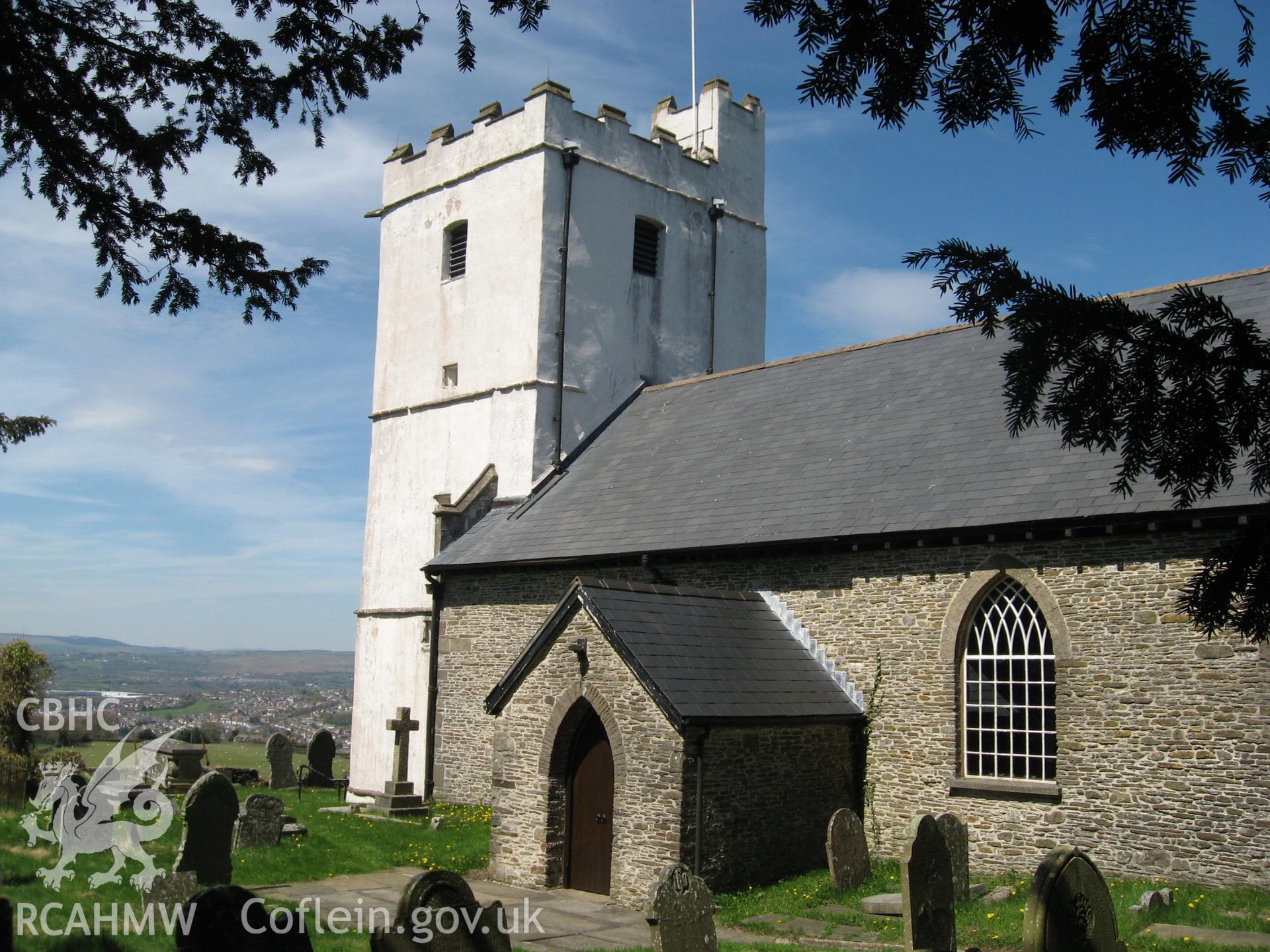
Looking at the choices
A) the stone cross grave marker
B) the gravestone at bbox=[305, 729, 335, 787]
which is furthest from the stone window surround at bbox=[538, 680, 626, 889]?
the gravestone at bbox=[305, 729, 335, 787]

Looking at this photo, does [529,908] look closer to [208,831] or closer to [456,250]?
[208,831]

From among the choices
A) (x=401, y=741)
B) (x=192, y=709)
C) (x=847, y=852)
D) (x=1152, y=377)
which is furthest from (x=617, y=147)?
(x=192, y=709)

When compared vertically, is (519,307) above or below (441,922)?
above

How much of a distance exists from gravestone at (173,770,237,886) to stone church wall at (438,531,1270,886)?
6.23 m

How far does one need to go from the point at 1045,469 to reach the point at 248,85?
11353mm

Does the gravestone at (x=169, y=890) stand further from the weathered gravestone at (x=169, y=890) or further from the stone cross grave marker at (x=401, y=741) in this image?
the stone cross grave marker at (x=401, y=741)

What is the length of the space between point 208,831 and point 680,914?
6321mm

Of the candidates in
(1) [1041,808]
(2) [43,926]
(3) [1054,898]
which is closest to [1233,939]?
(3) [1054,898]

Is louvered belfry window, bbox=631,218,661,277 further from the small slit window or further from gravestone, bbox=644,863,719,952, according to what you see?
gravestone, bbox=644,863,719,952

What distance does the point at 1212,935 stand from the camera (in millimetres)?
10633

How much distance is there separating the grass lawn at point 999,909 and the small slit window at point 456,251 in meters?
16.8

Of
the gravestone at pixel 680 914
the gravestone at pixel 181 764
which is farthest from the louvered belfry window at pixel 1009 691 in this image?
the gravestone at pixel 181 764

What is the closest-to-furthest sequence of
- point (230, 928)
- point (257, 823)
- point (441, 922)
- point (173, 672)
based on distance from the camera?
1. point (230, 928)
2. point (441, 922)
3. point (257, 823)
4. point (173, 672)

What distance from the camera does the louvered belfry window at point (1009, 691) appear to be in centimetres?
1485
